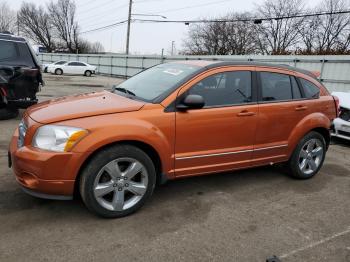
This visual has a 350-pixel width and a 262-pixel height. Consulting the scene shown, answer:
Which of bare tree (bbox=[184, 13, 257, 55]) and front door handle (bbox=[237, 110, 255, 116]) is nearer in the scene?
front door handle (bbox=[237, 110, 255, 116])

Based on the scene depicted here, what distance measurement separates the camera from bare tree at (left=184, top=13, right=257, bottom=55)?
5041 cm

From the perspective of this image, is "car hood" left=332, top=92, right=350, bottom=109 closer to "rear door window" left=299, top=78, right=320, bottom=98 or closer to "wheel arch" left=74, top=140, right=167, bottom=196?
"rear door window" left=299, top=78, right=320, bottom=98

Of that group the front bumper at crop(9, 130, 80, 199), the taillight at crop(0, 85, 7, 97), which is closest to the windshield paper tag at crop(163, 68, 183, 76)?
the front bumper at crop(9, 130, 80, 199)

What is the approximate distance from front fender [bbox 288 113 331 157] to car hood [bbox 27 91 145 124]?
2257 millimetres

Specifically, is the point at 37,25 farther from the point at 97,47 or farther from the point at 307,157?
the point at 307,157

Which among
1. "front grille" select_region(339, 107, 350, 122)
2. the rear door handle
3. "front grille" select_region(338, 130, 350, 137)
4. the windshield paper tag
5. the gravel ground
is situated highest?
the windshield paper tag

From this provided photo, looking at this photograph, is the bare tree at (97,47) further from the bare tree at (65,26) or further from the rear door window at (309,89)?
the rear door window at (309,89)

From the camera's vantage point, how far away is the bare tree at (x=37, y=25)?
7031 centimetres

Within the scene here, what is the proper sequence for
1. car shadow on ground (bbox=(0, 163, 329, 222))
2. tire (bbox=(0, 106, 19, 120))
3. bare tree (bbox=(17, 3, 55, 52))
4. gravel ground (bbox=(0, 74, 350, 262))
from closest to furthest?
gravel ground (bbox=(0, 74, 350, 262))
car shadow on ground (bbox=(0, 163, 329, 222))
tire (bbox=(0, 106, 19, 120))
bare tree (bbox=(17, 3, 55, 52))

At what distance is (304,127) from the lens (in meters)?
4.89

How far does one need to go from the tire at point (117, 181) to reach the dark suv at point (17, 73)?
4.81 meters

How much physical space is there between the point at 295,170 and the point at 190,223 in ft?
6.99

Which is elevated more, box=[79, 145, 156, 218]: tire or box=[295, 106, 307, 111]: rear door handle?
box=[295, 106, 307, 111]: rear door handle

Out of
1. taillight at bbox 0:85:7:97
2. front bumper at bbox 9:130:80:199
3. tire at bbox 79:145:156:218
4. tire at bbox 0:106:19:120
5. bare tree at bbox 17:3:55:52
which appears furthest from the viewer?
bare tree at bbox 17:3:55:52
